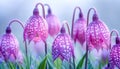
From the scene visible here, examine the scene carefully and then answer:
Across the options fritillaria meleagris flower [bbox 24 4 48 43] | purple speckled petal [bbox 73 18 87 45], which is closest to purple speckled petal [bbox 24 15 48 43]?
fritillaria meleagris flower [bbox 24 4 48 43]

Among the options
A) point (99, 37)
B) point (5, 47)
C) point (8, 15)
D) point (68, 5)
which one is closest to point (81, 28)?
point (99, 37)

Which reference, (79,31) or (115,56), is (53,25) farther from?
(115,56)

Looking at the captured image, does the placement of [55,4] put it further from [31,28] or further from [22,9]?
[31,28]

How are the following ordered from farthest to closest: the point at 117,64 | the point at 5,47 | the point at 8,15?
1. the point at 8,15
2. the point at 5,47
3. the point at 117,64

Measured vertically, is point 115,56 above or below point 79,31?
below

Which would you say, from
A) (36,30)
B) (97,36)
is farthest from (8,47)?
(97,36)

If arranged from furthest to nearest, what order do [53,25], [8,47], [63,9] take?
[63,9] → [53,25] → [8,47]
